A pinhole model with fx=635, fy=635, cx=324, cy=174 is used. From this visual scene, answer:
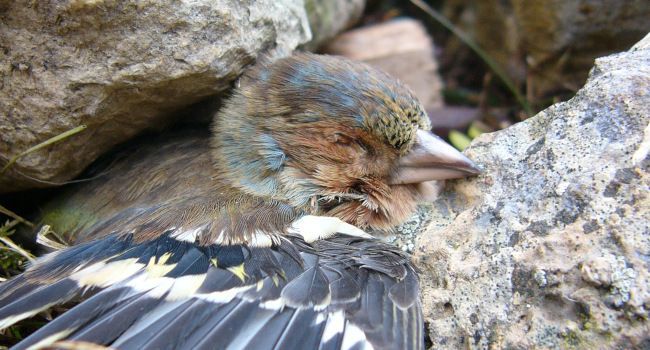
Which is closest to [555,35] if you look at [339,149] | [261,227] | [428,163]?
[428,163]

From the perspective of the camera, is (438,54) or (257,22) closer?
(257,22)

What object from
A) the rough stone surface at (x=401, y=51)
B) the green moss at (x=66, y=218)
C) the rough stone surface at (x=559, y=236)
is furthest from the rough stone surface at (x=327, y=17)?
the rough stone surface at (x=559, y=236)

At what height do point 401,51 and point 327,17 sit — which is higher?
point 327,17

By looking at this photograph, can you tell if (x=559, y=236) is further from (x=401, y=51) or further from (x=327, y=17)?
Answer: (x=401, y=51)

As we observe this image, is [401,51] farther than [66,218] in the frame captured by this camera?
Yes

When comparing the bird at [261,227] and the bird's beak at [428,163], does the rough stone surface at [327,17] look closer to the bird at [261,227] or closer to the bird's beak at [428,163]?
the bird at [261,227]

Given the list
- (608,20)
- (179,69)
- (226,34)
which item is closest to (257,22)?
(226,34)

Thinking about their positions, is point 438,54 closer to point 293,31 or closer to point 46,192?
point 293,31

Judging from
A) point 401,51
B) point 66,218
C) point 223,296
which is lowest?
point 66,218
